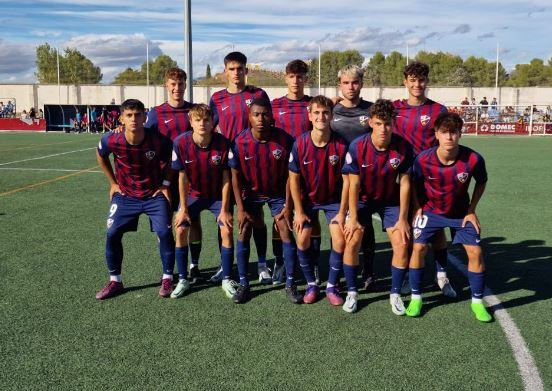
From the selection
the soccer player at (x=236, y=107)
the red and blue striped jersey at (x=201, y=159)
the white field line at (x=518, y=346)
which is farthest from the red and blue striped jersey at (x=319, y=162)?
the white field line at (x=518, y=346)

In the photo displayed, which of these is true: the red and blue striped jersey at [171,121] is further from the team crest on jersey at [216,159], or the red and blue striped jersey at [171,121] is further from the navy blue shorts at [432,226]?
the navy blue shorts at [432,226]

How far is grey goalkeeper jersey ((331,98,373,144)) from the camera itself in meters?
4.87

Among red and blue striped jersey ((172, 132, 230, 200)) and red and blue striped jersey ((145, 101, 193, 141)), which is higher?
red and blue striped jersey ((145, 101, 193, 141))

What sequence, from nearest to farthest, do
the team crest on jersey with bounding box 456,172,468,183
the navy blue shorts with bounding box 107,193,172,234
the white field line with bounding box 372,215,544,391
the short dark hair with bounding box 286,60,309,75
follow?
the white field line with bounding box 372,215,544,391, the team crest on jersey with bounding box 456,172,468,183, the navy blue shorts with bounding box 107,193,172,234, the short dark hair with bounding box 286,60,309,75

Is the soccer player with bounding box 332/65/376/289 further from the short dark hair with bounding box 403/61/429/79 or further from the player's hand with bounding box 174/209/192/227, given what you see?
the player's hand with bounding box 174/209/192/227

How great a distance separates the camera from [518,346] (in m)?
3.73

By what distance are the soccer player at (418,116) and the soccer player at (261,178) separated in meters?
1.10

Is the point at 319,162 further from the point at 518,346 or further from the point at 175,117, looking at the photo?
the point at 518,346

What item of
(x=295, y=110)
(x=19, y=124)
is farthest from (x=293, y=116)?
(x=19, y=124)

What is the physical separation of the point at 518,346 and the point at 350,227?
1.56 m

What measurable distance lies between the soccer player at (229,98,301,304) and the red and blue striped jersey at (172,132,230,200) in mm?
123

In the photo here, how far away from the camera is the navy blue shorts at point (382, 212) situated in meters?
4.56

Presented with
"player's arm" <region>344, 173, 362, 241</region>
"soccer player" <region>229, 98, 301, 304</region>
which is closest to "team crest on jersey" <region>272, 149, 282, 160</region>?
"soccer player" <region>229, 98, 301, 304</region>

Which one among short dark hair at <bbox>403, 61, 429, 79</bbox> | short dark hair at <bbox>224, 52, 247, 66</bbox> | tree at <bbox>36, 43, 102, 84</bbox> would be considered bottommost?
short dark hair at <bbox>403, 61, 429, 79</bbox>
